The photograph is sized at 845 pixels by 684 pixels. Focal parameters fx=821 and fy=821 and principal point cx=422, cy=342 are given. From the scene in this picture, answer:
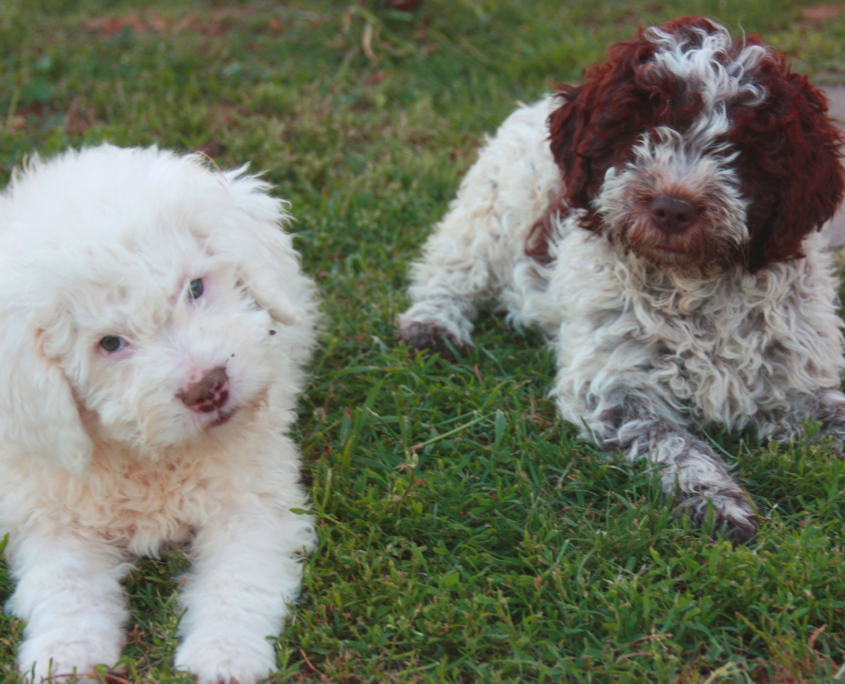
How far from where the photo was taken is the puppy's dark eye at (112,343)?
2285 millimetres

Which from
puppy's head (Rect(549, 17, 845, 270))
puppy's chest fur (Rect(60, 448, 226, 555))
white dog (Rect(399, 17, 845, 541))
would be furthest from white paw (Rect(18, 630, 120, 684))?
puppy's head (Rect(549, 17, 845, 270))

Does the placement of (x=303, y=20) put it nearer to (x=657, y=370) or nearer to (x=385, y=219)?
(x=385, y=219)

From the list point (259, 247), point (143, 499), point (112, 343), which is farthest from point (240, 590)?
point (259, 247)

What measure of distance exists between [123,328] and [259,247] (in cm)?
57

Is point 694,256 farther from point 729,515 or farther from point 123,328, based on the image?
point 123,328

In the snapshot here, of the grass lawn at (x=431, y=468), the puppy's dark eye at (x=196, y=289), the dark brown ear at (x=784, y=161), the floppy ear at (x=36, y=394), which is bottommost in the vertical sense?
the grass lawn at (x=431, y=468)

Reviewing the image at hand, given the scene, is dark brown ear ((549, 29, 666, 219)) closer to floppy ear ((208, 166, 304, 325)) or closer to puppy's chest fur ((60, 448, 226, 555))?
floppy ear ((208, 166, 304, 325))

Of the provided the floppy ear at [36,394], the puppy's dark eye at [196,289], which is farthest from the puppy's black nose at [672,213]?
the floppy ear at [36,394]

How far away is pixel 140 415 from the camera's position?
222 cm

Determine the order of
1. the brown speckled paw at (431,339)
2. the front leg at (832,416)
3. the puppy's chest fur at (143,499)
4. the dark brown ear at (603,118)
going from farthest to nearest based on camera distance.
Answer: the brown speckled paw at (431,339) → the front leg at (832,416) → the dark brown ear at (603,118) → the puppy's chest fur at (143,499)

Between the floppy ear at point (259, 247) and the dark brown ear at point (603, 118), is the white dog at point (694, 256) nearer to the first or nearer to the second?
the dark brown ear at point (603, 118)

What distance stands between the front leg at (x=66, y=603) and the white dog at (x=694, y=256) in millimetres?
1680

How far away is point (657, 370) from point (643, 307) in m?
0.24

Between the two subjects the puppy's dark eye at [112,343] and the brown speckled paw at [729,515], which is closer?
the puppy's dark eye at [112,343]
